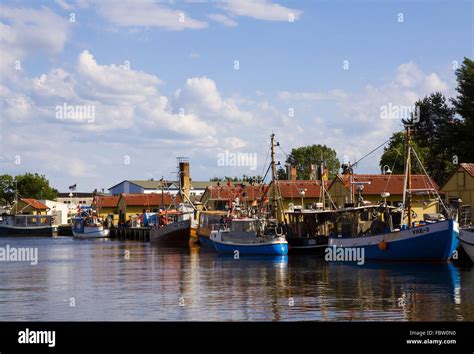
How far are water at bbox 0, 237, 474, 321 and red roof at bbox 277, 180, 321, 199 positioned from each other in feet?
138

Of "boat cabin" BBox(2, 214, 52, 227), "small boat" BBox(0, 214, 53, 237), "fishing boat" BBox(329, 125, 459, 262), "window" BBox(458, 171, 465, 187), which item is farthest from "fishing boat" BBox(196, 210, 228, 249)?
"boat cabin" BBox(2, 214, 52, 227)

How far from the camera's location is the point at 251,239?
6919 cm

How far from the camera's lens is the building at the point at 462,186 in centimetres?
7538

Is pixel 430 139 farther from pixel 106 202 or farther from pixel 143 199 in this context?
pixel 106 202

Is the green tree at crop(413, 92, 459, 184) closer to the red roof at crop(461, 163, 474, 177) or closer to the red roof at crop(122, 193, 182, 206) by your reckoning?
the red roof at crop(461, 163, 474, 177)

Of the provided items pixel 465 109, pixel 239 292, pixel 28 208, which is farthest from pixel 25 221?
pixel 239 292

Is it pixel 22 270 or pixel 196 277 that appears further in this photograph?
pixel 22 270

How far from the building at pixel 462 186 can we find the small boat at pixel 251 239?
58.1 feet

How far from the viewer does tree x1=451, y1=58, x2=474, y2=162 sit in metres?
87.7

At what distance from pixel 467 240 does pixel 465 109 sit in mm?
36419
